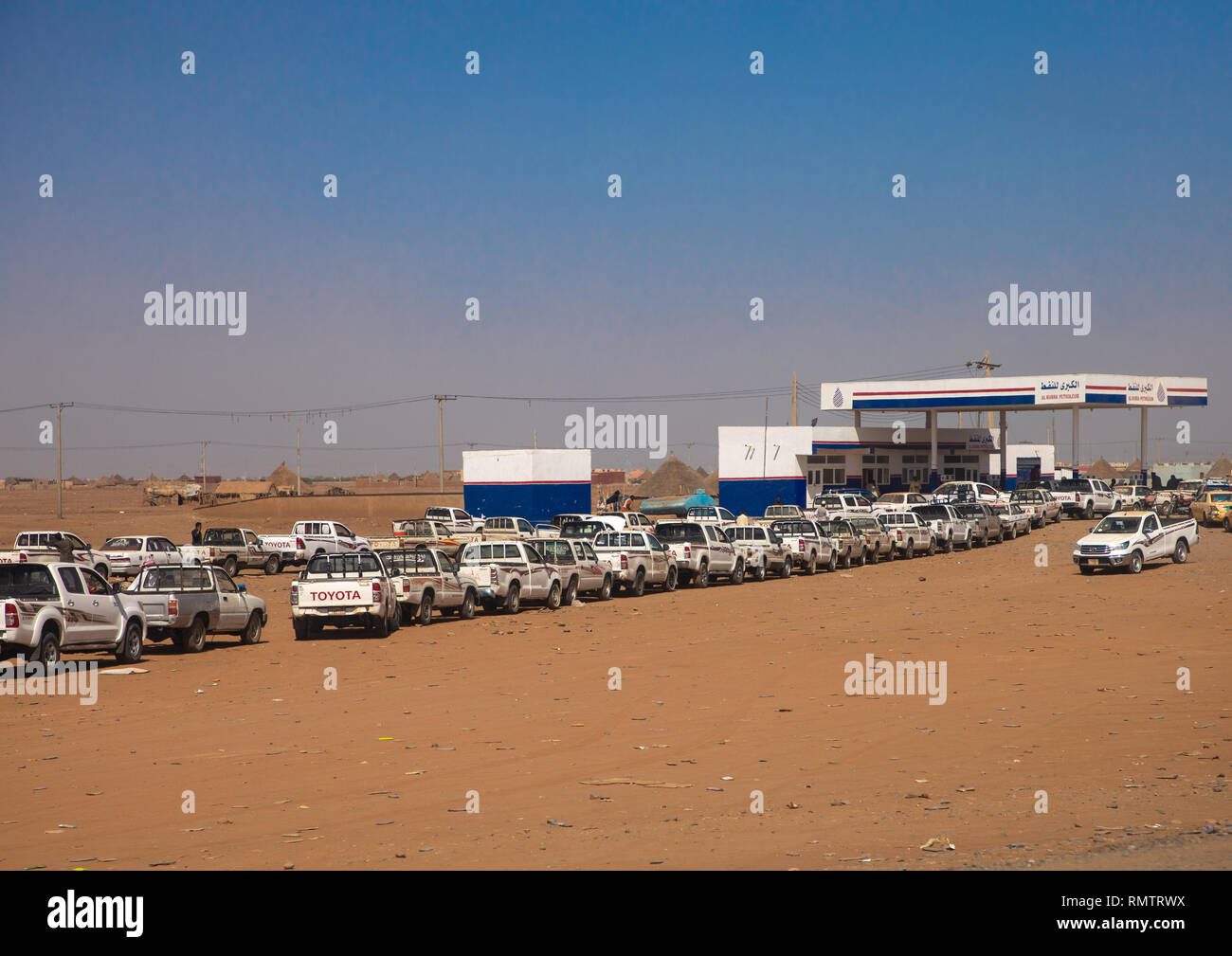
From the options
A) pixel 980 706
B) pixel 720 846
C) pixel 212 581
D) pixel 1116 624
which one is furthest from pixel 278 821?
pixel 1116 624

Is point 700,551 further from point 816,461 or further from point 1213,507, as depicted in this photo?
point 816,461

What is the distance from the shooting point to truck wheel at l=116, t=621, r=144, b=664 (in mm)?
19625

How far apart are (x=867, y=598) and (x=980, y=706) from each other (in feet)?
50.0

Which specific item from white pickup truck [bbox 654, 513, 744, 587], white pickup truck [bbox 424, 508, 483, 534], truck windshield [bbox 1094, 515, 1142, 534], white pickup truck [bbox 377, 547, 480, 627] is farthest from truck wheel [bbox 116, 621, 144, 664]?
truck windshield [bbox 1094, 515, 1142, 534]

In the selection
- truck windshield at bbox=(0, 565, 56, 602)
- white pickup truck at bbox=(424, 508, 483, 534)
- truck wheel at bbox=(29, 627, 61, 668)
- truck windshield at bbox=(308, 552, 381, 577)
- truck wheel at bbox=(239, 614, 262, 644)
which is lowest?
truck wheel at bbox=(239, 614, 262, 644)

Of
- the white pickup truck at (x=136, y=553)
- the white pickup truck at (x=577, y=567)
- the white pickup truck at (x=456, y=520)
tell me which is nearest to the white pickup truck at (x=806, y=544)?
the white pickup truck at (x=577, y=567)

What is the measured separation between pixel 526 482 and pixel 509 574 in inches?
1433

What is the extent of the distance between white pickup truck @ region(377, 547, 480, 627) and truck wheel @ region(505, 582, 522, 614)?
2.44ft

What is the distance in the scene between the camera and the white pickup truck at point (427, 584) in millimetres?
24922

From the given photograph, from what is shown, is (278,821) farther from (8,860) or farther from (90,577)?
(90,577)

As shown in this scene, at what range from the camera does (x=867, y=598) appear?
98.4 ft

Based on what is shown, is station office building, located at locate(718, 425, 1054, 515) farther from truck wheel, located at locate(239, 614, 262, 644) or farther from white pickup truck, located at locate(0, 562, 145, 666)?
white pickup truck, located at locate(0, 562, 145, 666)

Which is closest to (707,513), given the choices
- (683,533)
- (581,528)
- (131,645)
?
(581,528)

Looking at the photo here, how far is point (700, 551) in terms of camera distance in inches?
1369
